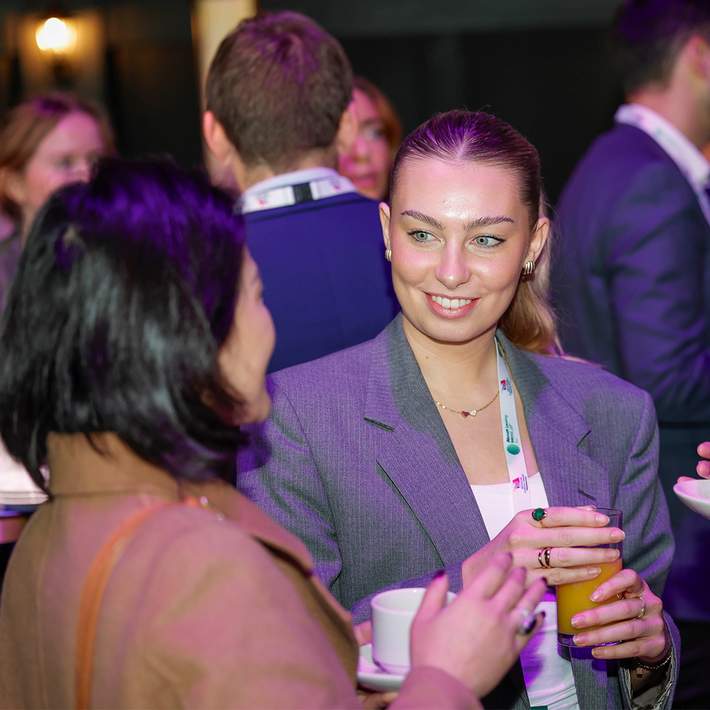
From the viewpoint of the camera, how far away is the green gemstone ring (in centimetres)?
179

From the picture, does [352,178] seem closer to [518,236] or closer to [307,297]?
[307,297]

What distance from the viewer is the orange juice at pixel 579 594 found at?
183 centimetres

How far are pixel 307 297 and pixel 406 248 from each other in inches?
18.9

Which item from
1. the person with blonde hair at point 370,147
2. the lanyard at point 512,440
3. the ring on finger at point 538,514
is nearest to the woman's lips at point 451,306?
the lanyard at point 512,440

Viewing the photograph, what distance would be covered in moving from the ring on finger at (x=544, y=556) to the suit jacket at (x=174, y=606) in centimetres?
51

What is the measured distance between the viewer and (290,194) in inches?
103

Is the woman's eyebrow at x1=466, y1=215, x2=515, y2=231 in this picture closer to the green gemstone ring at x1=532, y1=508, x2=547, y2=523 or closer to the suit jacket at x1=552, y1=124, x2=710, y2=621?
the green gemstone ring at x1=532, y1=508, x2=547, y2=523

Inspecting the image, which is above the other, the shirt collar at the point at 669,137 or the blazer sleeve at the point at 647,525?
the shirt collar at the point at 669,137

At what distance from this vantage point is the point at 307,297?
8.35 feet

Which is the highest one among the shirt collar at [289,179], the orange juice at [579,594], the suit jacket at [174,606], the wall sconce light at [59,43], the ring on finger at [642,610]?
the wall sconce light at [59,43]

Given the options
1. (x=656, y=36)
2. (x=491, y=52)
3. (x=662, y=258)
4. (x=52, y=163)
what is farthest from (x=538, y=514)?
(x=491, y=52)

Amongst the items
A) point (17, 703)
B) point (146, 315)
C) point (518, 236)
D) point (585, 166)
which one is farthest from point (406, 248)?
point (585, 166)

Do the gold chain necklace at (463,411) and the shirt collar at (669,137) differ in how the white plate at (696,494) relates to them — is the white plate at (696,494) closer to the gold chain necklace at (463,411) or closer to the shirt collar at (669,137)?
the gold chain necklace at (463,411)

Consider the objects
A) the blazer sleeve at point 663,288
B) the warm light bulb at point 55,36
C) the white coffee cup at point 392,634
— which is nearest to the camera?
the white coffee cup at point 392,634
